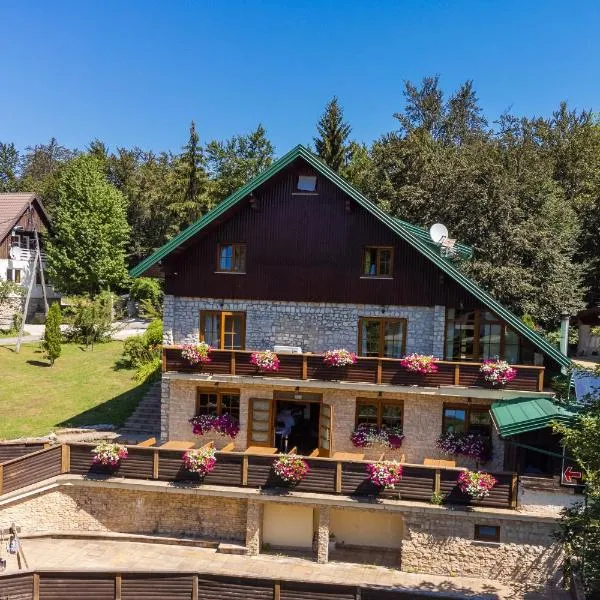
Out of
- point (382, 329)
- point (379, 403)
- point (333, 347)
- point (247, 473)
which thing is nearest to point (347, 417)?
point (379, 403)

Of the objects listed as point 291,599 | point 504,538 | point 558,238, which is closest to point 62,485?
point 291,599

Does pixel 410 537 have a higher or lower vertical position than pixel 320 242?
lower

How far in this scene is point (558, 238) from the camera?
35.0 meters

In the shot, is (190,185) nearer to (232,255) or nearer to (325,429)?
(232,255)

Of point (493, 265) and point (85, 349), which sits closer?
point (493, 265)

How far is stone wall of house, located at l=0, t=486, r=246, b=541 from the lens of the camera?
60.8 feet

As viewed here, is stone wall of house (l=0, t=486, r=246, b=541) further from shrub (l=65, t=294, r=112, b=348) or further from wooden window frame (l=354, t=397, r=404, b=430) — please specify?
shrub (l=65, t=294, r=112, b=348)

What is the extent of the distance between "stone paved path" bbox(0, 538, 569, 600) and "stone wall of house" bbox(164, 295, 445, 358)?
7044 mm

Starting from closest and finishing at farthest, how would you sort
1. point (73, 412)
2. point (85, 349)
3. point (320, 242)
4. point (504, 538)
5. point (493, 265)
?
point (504, 538)
point (320, 242)
point (73, 412)
point (493, 265)
point (85, 349)

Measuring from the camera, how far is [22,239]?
49.7 metres

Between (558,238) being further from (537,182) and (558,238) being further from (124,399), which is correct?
(124,399)

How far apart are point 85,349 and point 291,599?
27.5m

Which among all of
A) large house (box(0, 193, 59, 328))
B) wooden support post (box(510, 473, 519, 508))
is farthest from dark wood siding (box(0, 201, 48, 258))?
wooden support post (box(510, 473, 519, 508))

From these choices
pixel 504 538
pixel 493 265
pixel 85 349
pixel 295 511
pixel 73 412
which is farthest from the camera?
pixel 85 349
